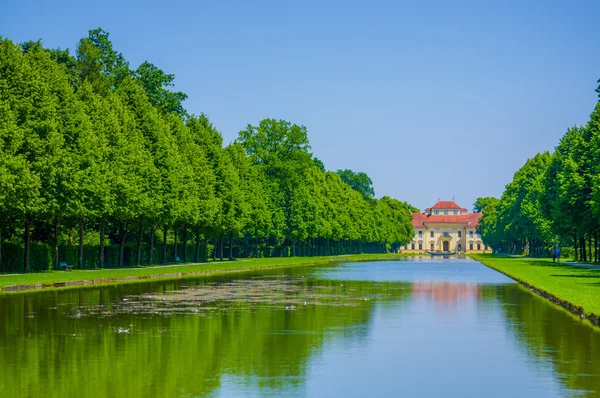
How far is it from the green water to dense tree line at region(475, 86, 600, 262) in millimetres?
32367

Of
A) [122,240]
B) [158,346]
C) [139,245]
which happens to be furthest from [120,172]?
[158,346]

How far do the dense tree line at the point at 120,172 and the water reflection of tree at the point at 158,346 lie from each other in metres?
23.6

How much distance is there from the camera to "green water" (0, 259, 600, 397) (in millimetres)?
15742

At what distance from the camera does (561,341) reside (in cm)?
2236

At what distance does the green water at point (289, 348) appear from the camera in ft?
51.6

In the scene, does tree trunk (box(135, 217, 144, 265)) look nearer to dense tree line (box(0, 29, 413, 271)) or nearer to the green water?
dense tree line (box(0, 29, 413, 271))

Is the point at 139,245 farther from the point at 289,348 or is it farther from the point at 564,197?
the point at 289,348

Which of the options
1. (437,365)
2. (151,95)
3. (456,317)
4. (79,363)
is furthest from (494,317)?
(151,95)

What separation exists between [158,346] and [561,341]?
9994 mm

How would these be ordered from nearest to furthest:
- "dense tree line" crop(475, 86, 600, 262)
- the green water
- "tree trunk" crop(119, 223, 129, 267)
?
the green water, "tree trunk" crop(119, 223, 129, 267), "dense tree line" crop(475, 86, 600, 262)

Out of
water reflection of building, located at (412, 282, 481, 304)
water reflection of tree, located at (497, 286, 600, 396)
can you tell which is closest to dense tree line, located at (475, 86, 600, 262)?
water reflection of building, located at (412, 282, 481, 304)

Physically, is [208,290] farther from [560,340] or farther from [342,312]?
[560,340]

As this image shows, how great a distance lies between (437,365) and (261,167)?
105 meters

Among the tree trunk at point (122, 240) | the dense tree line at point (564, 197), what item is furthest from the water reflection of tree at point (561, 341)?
the tree trunk at point (122, 240)
